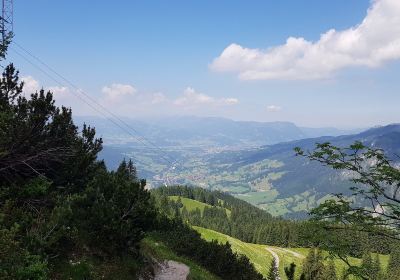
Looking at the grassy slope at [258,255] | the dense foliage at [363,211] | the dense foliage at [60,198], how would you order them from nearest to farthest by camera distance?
the dense foliage at [363,211] < the dense foliage at [60,198] < the grassy slope at [258,255]

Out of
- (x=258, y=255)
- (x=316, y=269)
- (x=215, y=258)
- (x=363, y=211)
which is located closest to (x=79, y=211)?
(x=363, y=211)

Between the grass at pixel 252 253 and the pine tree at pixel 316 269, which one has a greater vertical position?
the pine tree at pixel 316 269

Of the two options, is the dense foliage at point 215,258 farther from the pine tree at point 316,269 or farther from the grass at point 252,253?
the grass at point 252,253

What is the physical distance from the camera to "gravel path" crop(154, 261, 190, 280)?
2573 cm

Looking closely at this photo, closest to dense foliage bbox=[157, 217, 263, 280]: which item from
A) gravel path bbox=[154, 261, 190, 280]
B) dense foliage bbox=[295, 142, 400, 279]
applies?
gravel path bbox=[154, 261, 190, 280]

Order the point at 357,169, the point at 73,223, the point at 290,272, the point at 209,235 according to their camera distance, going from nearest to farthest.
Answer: the point at 357,169
the point at 73,223
the point at 290,272
the point at 209,235

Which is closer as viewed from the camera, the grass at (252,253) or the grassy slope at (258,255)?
the grass at (252,253)

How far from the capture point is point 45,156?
864 inches

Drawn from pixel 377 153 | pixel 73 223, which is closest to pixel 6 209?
pixel 73 223

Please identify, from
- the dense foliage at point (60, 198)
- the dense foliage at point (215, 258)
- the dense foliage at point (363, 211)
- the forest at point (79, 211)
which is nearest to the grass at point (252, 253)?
the dense foliage at point (215, 258)

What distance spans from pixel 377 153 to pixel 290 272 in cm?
1389

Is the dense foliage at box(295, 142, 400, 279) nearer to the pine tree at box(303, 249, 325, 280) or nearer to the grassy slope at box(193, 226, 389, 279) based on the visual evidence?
the pine tree at box(303, 249, 325, 280)

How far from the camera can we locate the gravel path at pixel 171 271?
25.7m

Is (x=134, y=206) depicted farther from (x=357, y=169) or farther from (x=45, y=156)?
(x=357, y=169)
